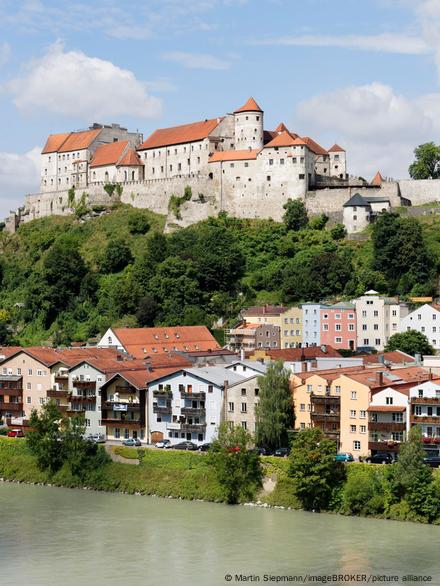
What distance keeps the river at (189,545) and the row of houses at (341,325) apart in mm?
26251

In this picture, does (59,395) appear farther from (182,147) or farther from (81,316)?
(182,147)

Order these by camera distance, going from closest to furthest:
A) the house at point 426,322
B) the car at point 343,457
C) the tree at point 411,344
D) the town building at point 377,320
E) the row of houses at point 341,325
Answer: the car at point 343,457
the tree at point 411,344
the house at point 426,322
the row of houses at point 341,325
the town building at point 377,320

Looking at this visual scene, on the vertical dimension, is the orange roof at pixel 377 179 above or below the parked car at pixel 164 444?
above

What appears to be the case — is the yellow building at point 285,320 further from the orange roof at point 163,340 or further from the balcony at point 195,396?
the balcony at point 195,396

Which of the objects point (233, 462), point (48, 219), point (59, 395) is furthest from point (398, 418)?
point (48, 219)

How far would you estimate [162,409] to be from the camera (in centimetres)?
4706

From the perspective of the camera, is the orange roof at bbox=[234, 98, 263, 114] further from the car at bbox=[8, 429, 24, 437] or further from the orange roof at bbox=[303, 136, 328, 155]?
the car at bbox=[8, 429, 24, 437]

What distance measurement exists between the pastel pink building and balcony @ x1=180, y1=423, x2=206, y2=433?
20430 mm

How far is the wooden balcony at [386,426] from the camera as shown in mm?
40781

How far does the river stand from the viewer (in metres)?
31.6

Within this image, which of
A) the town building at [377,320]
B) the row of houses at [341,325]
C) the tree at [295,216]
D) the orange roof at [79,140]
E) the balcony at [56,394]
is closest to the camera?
the balcony at [56,394]

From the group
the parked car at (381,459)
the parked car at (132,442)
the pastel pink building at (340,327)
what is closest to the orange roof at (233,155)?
the pastel pink building at (340,327)

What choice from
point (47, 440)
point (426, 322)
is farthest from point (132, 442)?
point (426, 322)

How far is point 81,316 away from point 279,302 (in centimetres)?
1544
